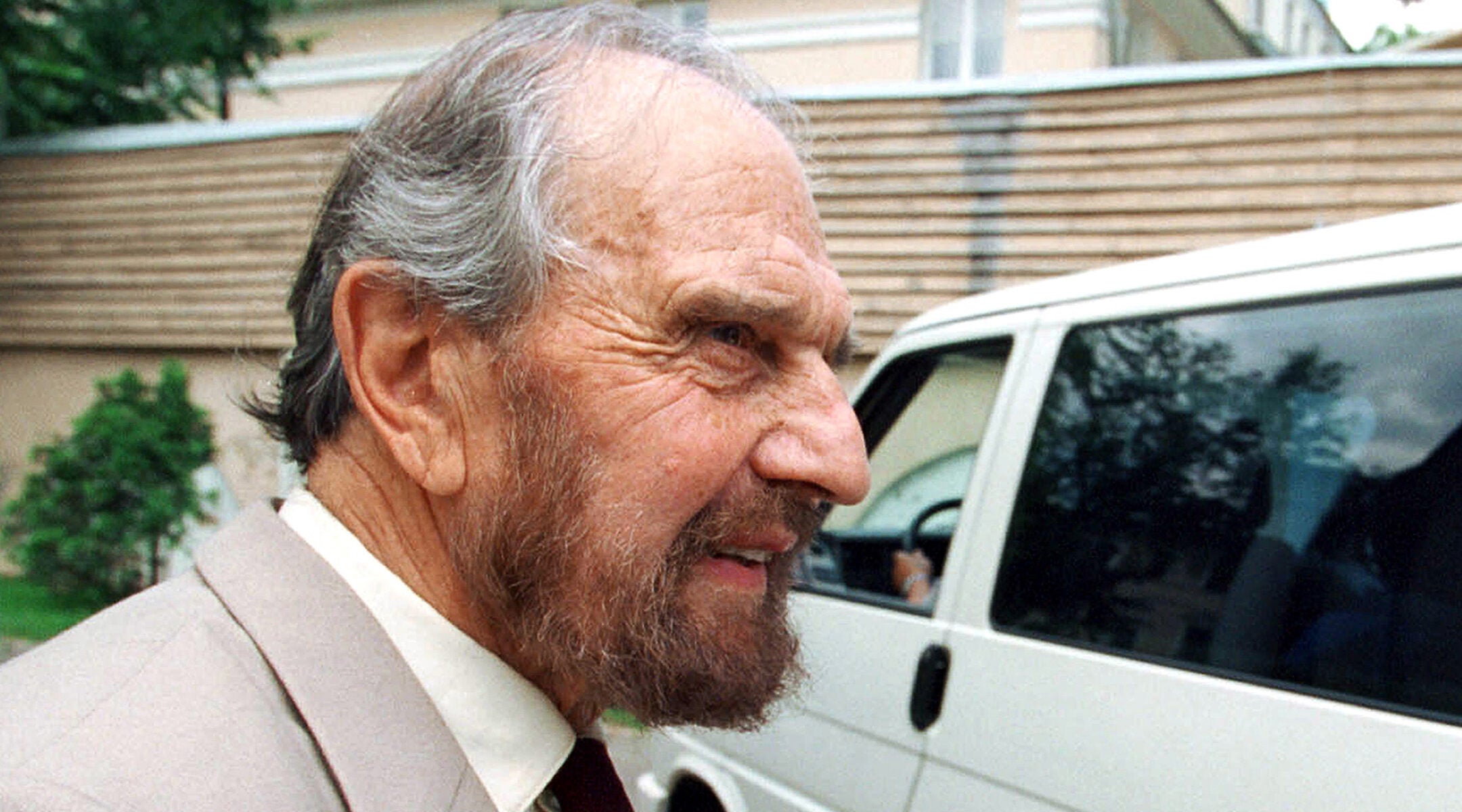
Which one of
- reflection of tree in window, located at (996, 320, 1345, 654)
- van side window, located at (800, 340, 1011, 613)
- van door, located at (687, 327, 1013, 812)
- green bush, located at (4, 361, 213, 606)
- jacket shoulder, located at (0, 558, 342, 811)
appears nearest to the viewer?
jacket shoulder, located at (0, 558, 342, 811)

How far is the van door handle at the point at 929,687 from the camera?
247cm

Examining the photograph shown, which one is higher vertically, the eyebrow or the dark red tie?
the eyebrow

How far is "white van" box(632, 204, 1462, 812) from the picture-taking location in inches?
69.5

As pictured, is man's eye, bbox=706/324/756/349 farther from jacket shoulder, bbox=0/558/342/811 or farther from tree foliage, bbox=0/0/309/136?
tree foliage, bbox=0/0/309/136

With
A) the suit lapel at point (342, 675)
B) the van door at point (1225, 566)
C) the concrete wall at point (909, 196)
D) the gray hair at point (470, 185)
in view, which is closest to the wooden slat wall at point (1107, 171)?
the concrete wall at point (909, 196)

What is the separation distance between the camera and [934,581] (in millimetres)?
2883

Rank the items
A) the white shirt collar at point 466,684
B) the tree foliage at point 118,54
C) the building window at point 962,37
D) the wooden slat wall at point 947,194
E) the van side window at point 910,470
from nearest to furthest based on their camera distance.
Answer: the white shirt collar at point 466,684 < the van side window at point 910,470 < the wooden slat wall at point 947,194 < the tree foliage at point 118,54 < the building window at point 962,37

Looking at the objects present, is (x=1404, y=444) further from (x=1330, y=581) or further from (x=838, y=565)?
(x=838, y=565)

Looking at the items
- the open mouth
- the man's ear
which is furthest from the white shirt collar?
the open mouth

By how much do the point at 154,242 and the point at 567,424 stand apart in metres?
9.56

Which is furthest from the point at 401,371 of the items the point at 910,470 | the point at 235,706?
the point at 910,470

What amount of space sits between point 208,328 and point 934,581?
8.20 metres

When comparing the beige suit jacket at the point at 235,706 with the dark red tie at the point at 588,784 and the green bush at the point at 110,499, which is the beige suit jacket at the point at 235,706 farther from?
the green bush at the point at 110,499

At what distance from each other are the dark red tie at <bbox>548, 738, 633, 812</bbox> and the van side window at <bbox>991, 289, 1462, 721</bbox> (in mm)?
1086
